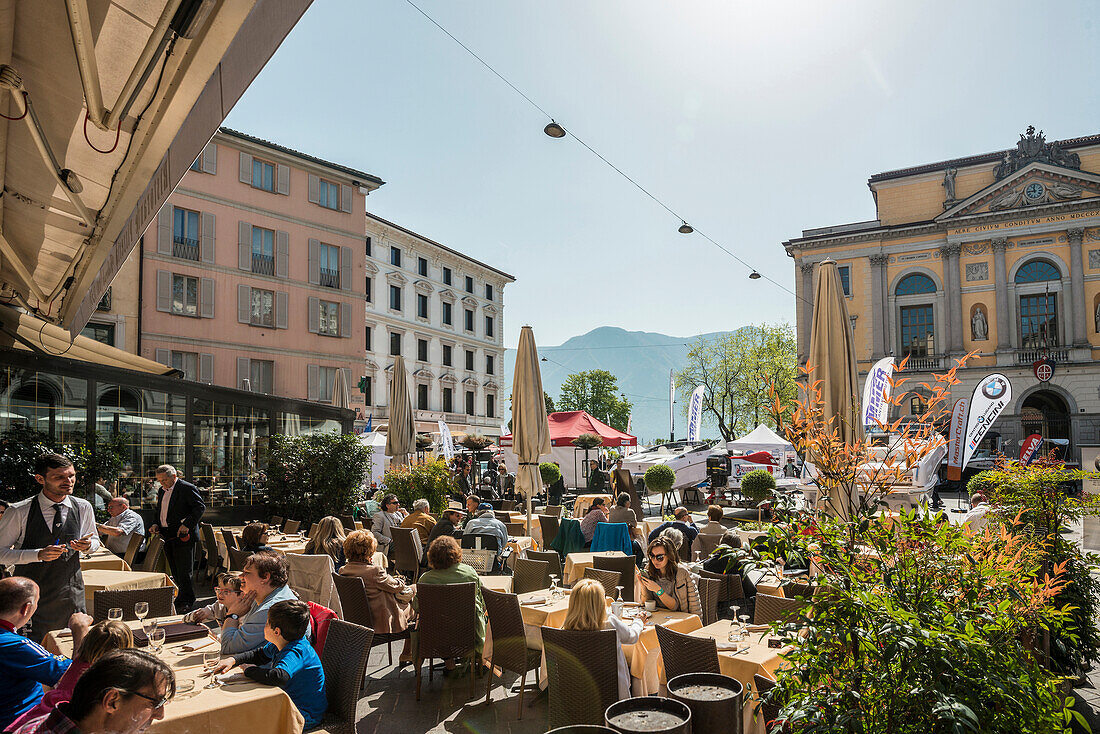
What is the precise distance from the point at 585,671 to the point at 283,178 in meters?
26.3

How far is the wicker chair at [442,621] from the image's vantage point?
5609 millimetres

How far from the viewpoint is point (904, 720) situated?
2.21 meters

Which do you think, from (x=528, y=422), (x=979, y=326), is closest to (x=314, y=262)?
(x=528, y=422)

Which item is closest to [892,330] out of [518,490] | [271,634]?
[518,490]

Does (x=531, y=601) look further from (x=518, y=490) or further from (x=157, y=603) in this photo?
(x=518, y=490)

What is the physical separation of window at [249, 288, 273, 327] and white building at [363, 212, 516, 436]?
34.2ft

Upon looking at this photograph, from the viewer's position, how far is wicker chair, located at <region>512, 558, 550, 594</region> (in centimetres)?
693

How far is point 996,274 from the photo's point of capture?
119ft

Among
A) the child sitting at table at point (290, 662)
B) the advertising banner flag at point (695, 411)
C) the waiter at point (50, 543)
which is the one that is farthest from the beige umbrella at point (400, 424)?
the advertising banner flag at point (695, 411)

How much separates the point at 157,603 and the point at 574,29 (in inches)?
296

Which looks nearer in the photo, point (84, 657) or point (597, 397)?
point (84, 657)

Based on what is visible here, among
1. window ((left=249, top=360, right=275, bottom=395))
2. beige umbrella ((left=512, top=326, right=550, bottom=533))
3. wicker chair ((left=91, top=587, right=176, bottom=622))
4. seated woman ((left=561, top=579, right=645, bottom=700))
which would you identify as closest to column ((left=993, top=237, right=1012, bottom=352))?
beige umbrella ((left=512, top=326, right=550, bottom=533))

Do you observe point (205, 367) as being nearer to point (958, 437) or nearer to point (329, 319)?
point (329, 319)

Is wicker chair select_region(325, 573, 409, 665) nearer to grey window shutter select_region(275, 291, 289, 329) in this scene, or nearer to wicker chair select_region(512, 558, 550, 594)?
wicker chair select_region(512, 558, 550, 594)
